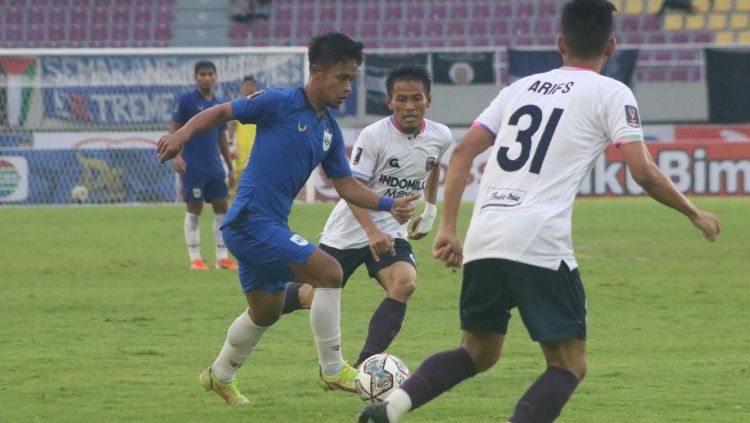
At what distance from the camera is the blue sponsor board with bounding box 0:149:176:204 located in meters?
24.2

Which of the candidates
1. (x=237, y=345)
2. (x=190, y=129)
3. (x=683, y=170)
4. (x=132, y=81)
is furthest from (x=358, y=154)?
(x=683, y=170)

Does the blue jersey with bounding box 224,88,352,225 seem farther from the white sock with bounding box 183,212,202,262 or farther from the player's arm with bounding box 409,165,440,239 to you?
the white sock with bounding box 183,212,202,262

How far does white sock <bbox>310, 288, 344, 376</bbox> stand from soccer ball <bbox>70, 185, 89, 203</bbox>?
17.7 meters

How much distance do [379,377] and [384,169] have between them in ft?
5.51

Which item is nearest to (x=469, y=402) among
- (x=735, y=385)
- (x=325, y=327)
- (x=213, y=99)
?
(x=325, y=327)

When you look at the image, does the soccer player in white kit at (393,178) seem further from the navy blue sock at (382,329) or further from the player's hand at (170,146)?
the player's hand at (170,146)

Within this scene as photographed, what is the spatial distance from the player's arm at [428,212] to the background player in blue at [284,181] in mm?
708

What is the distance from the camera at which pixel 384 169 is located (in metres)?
8.51

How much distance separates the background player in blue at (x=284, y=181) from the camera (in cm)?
699

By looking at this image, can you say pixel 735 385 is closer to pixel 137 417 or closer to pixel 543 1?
pixel 137 417

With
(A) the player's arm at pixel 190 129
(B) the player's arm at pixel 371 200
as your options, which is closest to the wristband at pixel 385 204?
(B) the player's arm at pixel 371 200

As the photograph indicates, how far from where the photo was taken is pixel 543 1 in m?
33.2

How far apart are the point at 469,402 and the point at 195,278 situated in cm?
744

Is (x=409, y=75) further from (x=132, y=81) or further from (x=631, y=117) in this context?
(x=132, y=81)
